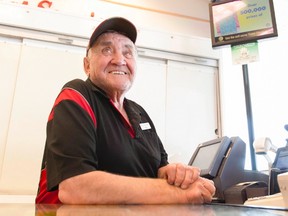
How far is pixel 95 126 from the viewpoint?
42.8 inches

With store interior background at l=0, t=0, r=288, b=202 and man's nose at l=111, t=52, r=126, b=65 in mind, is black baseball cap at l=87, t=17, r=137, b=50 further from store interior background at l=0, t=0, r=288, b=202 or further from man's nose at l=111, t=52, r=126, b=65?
store interior background at l=0, t=0, r=288, b=202

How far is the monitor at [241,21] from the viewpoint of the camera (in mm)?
2295

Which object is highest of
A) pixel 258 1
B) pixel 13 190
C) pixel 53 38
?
pixel 258 1

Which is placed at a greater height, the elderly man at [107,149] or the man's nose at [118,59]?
the man's nose at [118,59]

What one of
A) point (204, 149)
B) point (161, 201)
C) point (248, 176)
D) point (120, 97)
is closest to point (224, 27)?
point (204, 149)

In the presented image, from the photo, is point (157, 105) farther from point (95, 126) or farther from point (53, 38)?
point (95, 126)

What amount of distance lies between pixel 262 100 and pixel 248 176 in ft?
3.36

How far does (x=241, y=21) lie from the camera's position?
240 centimetres

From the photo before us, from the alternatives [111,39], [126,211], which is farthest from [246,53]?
[126,211]

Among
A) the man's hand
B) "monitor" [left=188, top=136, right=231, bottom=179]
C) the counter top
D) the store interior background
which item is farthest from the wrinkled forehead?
the store interior background

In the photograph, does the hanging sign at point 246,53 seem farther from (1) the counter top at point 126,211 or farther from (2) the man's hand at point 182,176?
(1) the counter top at point 126,211

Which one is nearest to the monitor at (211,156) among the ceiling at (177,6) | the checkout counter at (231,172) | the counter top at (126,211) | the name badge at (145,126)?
the checkout counter at (231,172)

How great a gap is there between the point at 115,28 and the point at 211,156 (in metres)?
0.88

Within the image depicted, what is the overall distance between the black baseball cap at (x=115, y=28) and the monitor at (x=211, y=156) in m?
0.78
